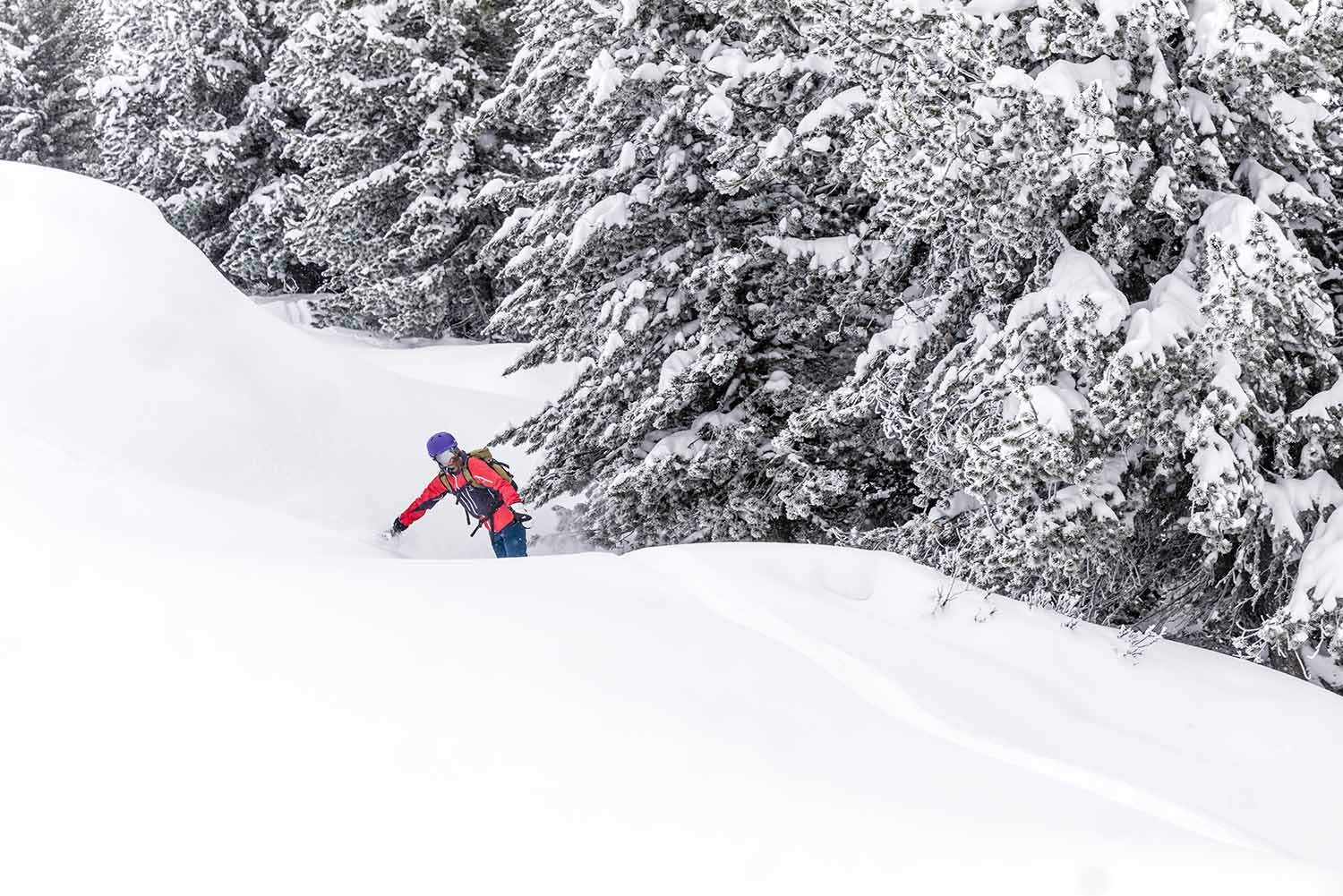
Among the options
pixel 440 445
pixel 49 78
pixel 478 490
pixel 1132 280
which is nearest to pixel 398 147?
pixel 440 445

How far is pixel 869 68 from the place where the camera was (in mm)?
9828

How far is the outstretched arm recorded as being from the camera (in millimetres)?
10641

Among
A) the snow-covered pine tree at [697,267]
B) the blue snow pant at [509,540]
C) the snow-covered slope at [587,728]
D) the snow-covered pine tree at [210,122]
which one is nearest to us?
the snow-covered slope at [587,728]

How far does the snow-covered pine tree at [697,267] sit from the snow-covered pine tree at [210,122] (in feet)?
55.0

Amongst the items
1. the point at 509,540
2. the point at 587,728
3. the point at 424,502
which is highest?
the point at 587,728

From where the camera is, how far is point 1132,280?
8.84 meters

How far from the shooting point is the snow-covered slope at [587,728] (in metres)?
3.77

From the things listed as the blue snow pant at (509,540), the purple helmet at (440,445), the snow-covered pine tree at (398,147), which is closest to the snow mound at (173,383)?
the purple helmet at (440,445)

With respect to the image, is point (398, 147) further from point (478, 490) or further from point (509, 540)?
point (509, 540)

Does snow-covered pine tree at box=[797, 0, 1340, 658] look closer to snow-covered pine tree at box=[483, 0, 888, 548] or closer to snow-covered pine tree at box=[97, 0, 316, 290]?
snow-covered pine tree at box=[483, 0, 888, 548]

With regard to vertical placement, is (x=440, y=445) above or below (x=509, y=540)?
above

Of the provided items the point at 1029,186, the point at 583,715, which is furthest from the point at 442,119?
the point at 583,715

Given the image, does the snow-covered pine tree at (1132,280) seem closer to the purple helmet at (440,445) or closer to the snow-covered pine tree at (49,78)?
the purple helmet at (440,445)

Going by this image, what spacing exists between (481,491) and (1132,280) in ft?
19.5
